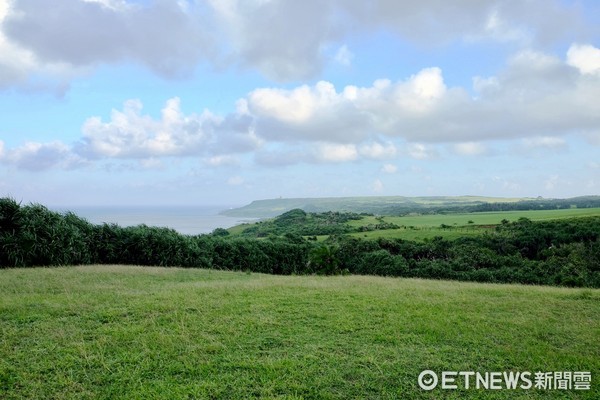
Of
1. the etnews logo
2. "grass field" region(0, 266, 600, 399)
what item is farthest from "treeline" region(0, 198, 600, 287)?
the etnews logo

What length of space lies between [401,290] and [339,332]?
5.37 metres

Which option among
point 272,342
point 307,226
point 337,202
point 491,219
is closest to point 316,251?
point 272,342

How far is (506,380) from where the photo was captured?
561 cm

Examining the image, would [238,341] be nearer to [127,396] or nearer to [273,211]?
[127,396]

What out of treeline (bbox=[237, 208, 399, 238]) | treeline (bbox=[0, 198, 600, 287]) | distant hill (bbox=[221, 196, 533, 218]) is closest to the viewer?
treeline (bbox=[0, 198, 600, 287])

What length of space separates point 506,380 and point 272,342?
3.61 m

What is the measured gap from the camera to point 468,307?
959 cm

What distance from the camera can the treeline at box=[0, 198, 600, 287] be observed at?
16.6m

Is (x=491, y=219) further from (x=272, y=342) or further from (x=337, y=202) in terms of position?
(x=337, y=202)

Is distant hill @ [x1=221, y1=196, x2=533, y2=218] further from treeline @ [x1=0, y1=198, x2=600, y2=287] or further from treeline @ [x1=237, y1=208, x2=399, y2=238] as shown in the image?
treeline @ [x1=0, y1=198, x2=600, y2=287]

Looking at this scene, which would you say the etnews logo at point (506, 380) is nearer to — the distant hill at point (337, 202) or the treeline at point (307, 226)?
the treeline at point (307, 226)

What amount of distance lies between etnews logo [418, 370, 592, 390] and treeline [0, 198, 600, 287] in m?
16.3

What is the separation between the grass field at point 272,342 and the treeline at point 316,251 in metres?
6.67

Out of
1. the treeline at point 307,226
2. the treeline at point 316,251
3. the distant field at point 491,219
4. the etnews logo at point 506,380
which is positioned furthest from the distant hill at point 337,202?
the etnews logo at point 506,380
